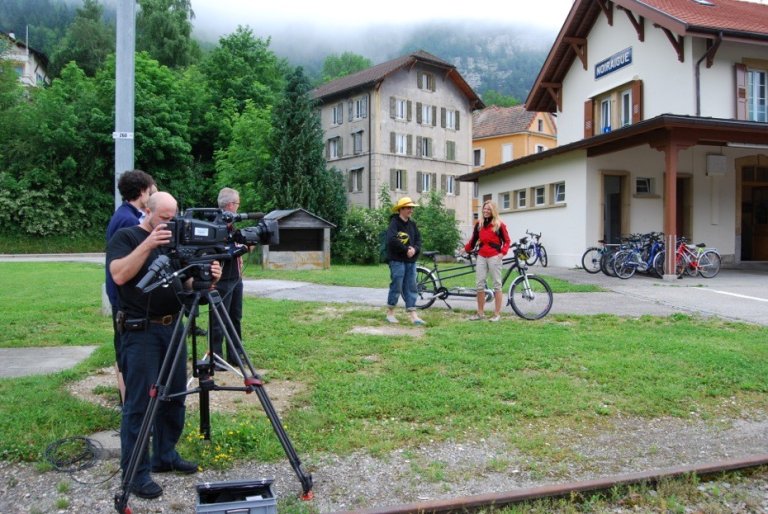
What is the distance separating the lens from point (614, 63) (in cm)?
2228

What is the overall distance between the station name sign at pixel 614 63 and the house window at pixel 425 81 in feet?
85.8

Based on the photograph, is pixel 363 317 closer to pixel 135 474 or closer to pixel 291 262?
pixel 135 474

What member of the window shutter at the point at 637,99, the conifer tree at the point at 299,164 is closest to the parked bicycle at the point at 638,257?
the window shutter at the point at 637,99

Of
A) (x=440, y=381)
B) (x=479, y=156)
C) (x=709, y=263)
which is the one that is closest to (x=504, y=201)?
(x=709, y=263)

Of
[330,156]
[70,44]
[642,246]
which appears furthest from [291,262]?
[70,44]

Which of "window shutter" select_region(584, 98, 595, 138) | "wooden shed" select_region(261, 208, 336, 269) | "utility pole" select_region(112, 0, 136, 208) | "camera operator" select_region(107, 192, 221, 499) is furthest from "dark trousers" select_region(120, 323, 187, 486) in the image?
"window shutter" select_region(584, 98, 595, 138)

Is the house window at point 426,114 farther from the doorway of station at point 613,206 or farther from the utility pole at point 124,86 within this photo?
the utility pole at point 124,86

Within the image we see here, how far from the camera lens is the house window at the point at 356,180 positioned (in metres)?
48.5

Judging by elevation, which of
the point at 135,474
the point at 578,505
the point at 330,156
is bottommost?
the point at 578,505

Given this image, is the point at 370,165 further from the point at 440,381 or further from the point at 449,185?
the point at 440,381

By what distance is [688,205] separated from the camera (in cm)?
2052

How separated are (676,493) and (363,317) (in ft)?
20.9

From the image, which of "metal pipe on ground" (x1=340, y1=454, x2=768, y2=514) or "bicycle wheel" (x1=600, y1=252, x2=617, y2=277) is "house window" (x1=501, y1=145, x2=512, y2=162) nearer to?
"bicycle wheel" (x1=600, y1=252, x2=617, y2=277)

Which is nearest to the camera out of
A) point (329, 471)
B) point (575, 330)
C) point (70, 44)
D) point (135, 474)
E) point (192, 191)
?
point (135, 474)
